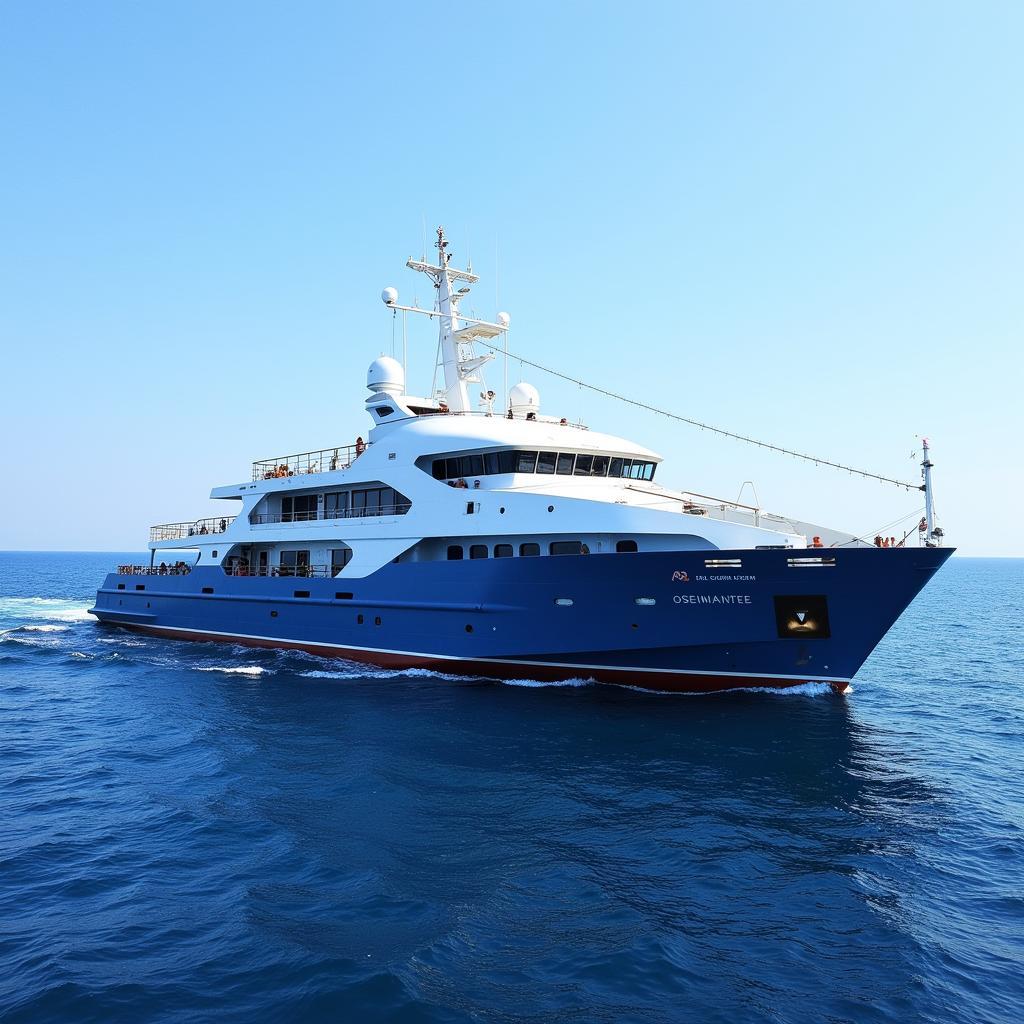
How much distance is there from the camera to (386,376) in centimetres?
2284

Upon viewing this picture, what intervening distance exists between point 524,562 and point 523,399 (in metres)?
8.23

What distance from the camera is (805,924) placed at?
716 cm

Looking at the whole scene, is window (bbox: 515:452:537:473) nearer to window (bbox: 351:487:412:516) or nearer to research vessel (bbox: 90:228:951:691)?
research vessel (bbox: 90:228:951:691)

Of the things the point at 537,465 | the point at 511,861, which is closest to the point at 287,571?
A: the point at 537,465

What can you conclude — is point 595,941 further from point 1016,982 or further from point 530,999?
point 1016,982

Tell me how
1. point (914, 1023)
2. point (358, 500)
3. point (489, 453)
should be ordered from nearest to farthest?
1. point (914, 1023)
2. point (489, 453)
3. point (358, 500)

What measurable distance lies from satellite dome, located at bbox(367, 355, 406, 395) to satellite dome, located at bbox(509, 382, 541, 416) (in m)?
3.78

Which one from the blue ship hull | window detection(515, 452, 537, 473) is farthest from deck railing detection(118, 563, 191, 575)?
window detection(515, 452, 537, 473)

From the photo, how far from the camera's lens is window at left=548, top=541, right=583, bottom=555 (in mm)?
17420

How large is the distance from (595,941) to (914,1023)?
8.99 ft

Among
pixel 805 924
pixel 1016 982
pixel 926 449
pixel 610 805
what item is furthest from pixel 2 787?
pixel 926 449

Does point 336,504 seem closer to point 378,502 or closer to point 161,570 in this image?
point 378,502

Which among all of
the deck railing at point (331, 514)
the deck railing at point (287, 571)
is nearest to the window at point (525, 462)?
the deck railing at point (331, 514)

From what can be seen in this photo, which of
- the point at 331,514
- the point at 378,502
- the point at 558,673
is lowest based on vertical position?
the point at 558,673
